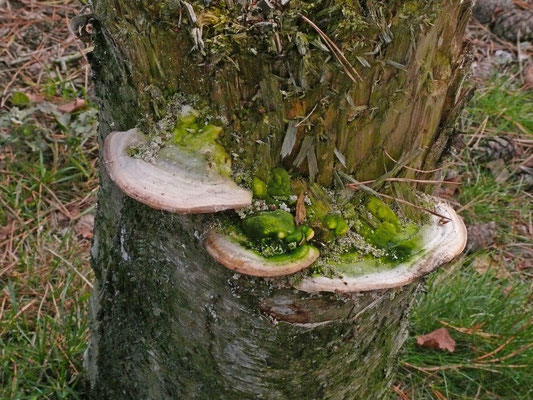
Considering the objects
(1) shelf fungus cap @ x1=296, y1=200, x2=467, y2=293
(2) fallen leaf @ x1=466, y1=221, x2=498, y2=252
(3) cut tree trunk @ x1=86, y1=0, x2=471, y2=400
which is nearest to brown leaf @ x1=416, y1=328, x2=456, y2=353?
(2) fallen leaf @ x1=466, y1=221, x2=498, y2=252

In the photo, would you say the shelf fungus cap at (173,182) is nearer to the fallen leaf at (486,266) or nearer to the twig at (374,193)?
the twig at (374,193)

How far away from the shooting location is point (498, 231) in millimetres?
3404

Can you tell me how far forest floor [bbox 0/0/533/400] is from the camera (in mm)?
2432

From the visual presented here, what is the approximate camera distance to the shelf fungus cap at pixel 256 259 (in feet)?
3.58

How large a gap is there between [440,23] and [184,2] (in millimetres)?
527

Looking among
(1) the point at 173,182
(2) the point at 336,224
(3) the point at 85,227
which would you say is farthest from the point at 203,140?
(3) the point at 85,227

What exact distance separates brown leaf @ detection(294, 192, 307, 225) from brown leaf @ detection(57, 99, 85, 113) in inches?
107

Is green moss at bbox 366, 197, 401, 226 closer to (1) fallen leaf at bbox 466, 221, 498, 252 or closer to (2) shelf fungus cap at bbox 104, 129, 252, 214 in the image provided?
(2) shelf fungus cap at bbox 104, 129, 252, 214

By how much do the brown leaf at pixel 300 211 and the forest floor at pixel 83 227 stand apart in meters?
0.56

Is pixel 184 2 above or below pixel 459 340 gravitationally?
above

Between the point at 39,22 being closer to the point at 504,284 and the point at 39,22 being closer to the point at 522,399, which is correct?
the point at 504,284

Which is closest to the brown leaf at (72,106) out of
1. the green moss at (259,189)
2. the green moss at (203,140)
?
the green moss at (203,140)

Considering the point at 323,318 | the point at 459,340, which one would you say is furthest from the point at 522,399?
the point at 323,318

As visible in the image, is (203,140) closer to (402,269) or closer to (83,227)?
(402,269)
